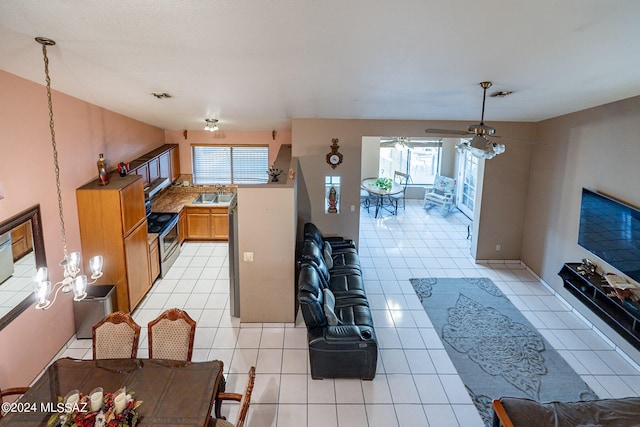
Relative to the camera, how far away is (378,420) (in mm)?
4129

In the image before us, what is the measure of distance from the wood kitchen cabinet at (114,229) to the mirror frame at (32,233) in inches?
31.9

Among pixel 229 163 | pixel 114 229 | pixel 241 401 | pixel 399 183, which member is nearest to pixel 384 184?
pixel 399 183

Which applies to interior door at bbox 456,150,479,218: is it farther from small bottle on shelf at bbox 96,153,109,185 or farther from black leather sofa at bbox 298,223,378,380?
small bottle on shelf at bbox 96,153,109,185

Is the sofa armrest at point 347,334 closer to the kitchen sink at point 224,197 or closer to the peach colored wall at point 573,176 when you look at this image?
the peach colored wall at point 573,176

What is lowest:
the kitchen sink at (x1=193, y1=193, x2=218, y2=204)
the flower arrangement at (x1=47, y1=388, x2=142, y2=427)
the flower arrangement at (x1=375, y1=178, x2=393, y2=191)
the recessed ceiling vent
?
the flower arrangement at (x1=47, y1=388, x2=142, y2=427)

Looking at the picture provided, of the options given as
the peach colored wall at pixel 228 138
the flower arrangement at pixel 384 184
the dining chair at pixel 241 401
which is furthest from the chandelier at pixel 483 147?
the flower arrangement at pixel 384 184

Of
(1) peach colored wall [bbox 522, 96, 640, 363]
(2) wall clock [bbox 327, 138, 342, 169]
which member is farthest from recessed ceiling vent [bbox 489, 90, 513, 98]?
(2) wall clock [bbox 327, 138, 342, 169]

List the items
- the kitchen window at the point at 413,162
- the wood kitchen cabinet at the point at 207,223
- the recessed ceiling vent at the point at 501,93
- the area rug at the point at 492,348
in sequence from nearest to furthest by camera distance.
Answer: the area rug at the point at 492,348, the recessed ceiling vent at the point at 501,93, the wood kitchen cabinet at the point at 207,223, the kitchen window at the point at 413,162

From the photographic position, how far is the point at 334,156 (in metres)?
7.36

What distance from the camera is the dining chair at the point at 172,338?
402 cm

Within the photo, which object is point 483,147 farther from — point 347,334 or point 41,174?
point 41,174

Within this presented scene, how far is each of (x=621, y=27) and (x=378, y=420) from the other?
3.84m

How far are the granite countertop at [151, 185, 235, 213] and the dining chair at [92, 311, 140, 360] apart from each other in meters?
4.29

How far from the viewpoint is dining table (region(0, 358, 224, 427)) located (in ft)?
10.1
